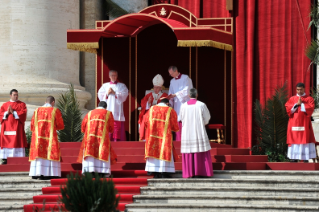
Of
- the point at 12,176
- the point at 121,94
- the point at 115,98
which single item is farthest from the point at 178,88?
the point at 12,176

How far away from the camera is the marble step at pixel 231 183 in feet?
30.0

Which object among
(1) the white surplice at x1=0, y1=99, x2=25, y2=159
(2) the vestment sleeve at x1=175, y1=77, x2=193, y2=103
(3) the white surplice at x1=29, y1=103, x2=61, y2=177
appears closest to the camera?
(3) the white surplice at x1=29, y1=103, x2=61, y2=177

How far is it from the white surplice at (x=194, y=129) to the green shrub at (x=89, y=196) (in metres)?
2.65

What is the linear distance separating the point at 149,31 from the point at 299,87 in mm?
4139

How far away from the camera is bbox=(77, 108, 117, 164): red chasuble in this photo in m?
10.0

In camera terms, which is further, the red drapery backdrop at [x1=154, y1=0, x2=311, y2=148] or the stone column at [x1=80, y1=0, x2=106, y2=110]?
the stone column at [x1=80, y1=0, x2=106, y2=110]

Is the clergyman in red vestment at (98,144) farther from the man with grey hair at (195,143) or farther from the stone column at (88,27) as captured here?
the stone column at (88,27)

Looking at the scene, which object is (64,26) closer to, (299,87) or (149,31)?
(149,31)

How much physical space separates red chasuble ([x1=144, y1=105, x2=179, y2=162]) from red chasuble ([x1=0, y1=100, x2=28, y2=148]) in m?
3.02

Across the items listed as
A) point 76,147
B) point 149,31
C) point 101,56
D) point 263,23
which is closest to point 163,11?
point 149,31

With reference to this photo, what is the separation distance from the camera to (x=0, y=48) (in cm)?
1415

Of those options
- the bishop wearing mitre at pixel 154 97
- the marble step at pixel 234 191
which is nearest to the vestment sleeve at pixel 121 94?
the bishop wearing mitre at pixel 154 97

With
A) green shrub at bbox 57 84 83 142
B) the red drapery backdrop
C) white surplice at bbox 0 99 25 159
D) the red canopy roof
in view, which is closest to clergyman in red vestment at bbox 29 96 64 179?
white surplice at bbox 0 99 25 159

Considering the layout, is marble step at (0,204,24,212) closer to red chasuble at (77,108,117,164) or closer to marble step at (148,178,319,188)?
red chasuble at (77,108,117,164)
